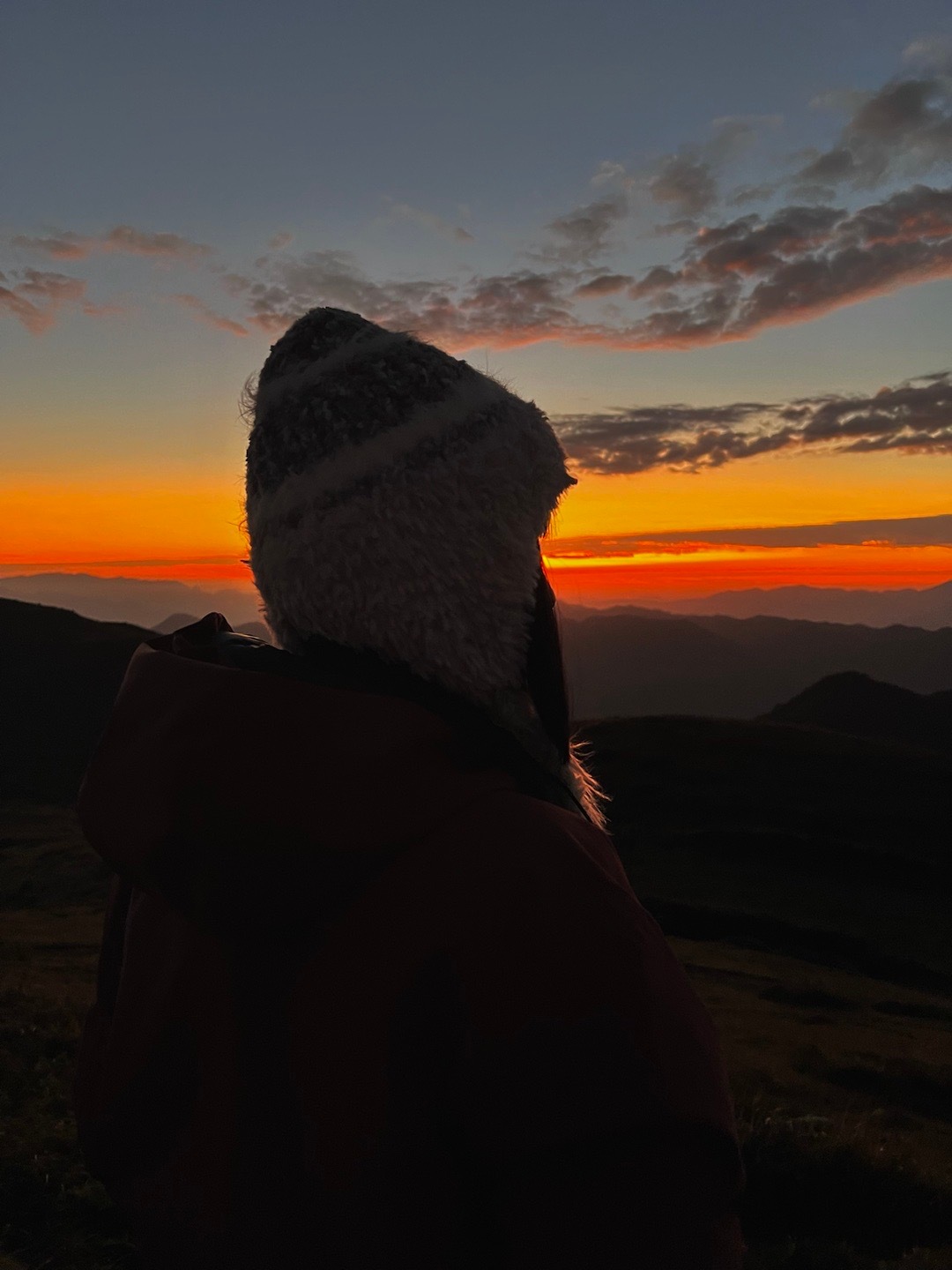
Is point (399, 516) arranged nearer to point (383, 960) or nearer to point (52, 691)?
point (383, 960)

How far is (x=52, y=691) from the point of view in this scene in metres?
90.9

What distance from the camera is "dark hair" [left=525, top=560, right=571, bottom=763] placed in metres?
2.27

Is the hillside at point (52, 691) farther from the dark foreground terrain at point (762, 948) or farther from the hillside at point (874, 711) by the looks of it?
the hillside at point (874, 711)

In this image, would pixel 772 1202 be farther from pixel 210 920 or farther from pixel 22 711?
pixel 22 711

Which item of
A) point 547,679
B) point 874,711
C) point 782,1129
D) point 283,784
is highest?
point 547,679

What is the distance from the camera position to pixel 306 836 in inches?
60.9

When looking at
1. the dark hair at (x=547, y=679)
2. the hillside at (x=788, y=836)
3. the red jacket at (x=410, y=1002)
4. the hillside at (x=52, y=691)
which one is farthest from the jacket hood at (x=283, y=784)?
the hillside at (x=52, y=691)

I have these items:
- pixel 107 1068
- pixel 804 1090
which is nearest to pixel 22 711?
pixel 804 1090

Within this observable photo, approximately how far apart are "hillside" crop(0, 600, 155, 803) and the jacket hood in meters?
74.2

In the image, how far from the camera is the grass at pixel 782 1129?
18.4 ft

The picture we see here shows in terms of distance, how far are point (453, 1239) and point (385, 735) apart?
96 cm

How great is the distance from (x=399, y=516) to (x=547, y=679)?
611 millimetres

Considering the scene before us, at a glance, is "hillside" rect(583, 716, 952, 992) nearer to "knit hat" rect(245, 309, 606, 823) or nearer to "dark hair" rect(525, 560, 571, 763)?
"dark hair" rect(525, 560, 571, 763)

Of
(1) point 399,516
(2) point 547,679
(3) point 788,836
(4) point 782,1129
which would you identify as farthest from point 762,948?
(1) point 399,516
